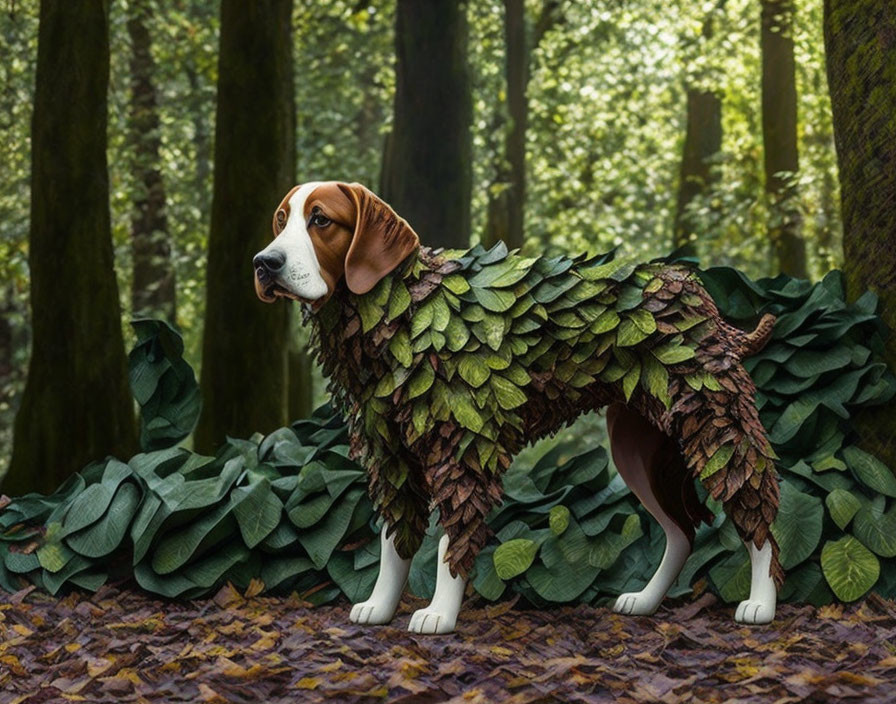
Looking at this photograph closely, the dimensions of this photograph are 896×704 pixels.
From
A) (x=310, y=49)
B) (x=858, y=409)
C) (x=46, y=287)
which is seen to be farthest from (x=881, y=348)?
(x=310, y=49)

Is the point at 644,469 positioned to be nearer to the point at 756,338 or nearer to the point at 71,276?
the point at 756,338

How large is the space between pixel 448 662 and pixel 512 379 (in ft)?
3.76

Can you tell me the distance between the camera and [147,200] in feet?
51.6

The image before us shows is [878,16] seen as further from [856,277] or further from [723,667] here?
[723,667]

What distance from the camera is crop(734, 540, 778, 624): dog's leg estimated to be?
4.71 m

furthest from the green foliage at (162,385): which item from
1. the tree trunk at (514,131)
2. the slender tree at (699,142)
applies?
the slender tree at (699,142)

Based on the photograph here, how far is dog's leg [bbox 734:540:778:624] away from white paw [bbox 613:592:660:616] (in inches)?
14.9

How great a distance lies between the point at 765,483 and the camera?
4777mm

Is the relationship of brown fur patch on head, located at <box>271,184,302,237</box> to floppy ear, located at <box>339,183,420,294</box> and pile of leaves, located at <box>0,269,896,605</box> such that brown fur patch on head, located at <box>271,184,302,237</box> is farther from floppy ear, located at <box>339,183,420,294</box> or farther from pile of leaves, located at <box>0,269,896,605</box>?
pile of leaves, located at <box>0,269,896,605</box>

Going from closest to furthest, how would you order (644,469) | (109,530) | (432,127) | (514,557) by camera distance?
(644,469) → (514,557) → (109,530) → (432,127)

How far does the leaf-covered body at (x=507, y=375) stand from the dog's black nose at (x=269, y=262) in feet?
1.15

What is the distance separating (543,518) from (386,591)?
1037 millimetres

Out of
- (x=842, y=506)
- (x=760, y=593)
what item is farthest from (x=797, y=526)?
(x=760, y=593)

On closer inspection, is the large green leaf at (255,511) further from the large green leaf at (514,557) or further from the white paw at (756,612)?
the white paw at (756,612)
